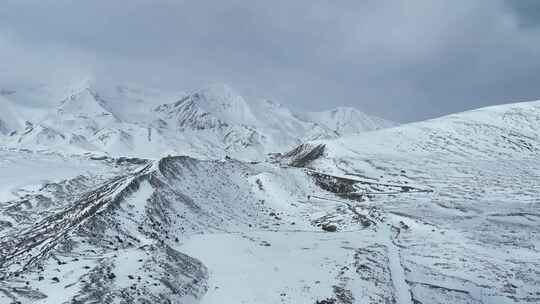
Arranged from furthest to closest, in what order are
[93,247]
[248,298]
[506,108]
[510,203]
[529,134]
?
[506,108] → [529,134] → [510,203] → [93,247] → [248,298]

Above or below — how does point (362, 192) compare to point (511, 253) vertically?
above

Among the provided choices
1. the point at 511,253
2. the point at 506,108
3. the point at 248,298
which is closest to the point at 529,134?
the point at 506,108

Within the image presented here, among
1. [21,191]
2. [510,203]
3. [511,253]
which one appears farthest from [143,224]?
[21,191]

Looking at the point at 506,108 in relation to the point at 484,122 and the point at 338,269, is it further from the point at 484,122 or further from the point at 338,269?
the point at 338,269

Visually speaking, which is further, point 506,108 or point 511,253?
point 506,108

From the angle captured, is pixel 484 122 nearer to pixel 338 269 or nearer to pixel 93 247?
pixel 338 269

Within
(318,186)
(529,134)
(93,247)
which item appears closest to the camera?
(93,247)


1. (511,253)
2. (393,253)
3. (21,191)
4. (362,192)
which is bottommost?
(21,191)
